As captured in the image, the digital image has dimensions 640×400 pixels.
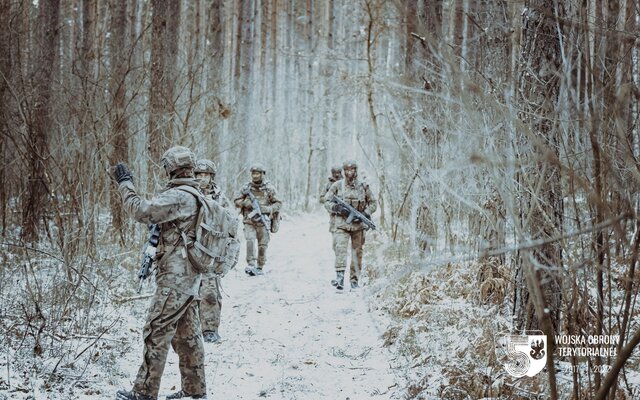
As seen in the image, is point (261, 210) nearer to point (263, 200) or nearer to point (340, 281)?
point (263, 200)

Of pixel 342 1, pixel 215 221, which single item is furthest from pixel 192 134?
pixel 342 1

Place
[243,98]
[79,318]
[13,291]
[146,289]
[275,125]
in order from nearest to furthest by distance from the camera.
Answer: [79,318] → [13,291] → [146,289] → [243,98] → [275,125]

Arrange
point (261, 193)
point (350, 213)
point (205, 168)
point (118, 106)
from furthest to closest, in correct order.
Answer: point (261, 193) → point (350, 213) → point (118, 106) → point (205, 168)

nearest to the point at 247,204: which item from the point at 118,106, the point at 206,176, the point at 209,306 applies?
the point at 118,106

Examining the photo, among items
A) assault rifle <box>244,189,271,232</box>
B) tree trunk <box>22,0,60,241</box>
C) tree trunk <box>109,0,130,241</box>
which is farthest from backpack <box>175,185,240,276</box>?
assault rifle <box>244,189,271,232</box>

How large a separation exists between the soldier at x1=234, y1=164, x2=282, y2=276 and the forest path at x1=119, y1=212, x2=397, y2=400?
305 mm

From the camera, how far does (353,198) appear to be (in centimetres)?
884

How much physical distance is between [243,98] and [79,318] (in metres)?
11.1

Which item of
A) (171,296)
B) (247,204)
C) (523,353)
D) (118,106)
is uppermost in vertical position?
(118,106)

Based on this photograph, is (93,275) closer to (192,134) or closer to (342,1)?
(192,134)

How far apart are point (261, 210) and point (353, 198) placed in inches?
61.8

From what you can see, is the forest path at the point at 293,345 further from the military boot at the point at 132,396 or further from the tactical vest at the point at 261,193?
the tactical vest at the point at 261,193

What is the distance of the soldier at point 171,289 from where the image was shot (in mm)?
4051

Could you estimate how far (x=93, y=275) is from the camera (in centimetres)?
612
